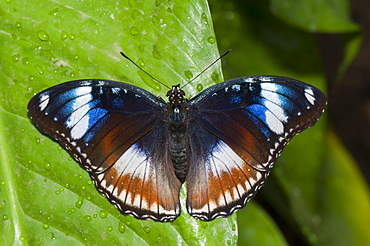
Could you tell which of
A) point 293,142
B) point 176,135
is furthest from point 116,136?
point 293,142

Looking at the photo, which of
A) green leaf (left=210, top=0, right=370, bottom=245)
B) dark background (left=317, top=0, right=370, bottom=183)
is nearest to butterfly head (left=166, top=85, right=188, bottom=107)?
green leaf (left=210, top=0, right=370, bottom=245)

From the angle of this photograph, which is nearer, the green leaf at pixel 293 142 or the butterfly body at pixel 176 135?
the butterfly body at pixel 176 135

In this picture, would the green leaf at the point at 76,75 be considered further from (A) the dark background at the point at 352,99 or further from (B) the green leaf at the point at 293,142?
(A) the dark background at the point at 352,99

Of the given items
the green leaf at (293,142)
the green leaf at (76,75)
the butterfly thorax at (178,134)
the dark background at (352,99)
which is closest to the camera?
the green leaf at (76,75)

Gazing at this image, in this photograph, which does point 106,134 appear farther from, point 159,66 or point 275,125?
point 275,125

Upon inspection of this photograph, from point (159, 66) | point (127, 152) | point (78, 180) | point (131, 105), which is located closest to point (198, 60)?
point (159, 66)

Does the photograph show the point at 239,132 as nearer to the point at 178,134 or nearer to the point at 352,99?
the point at 178,134

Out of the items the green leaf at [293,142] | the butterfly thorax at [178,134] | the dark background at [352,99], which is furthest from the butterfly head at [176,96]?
the dark background at [352,99]
